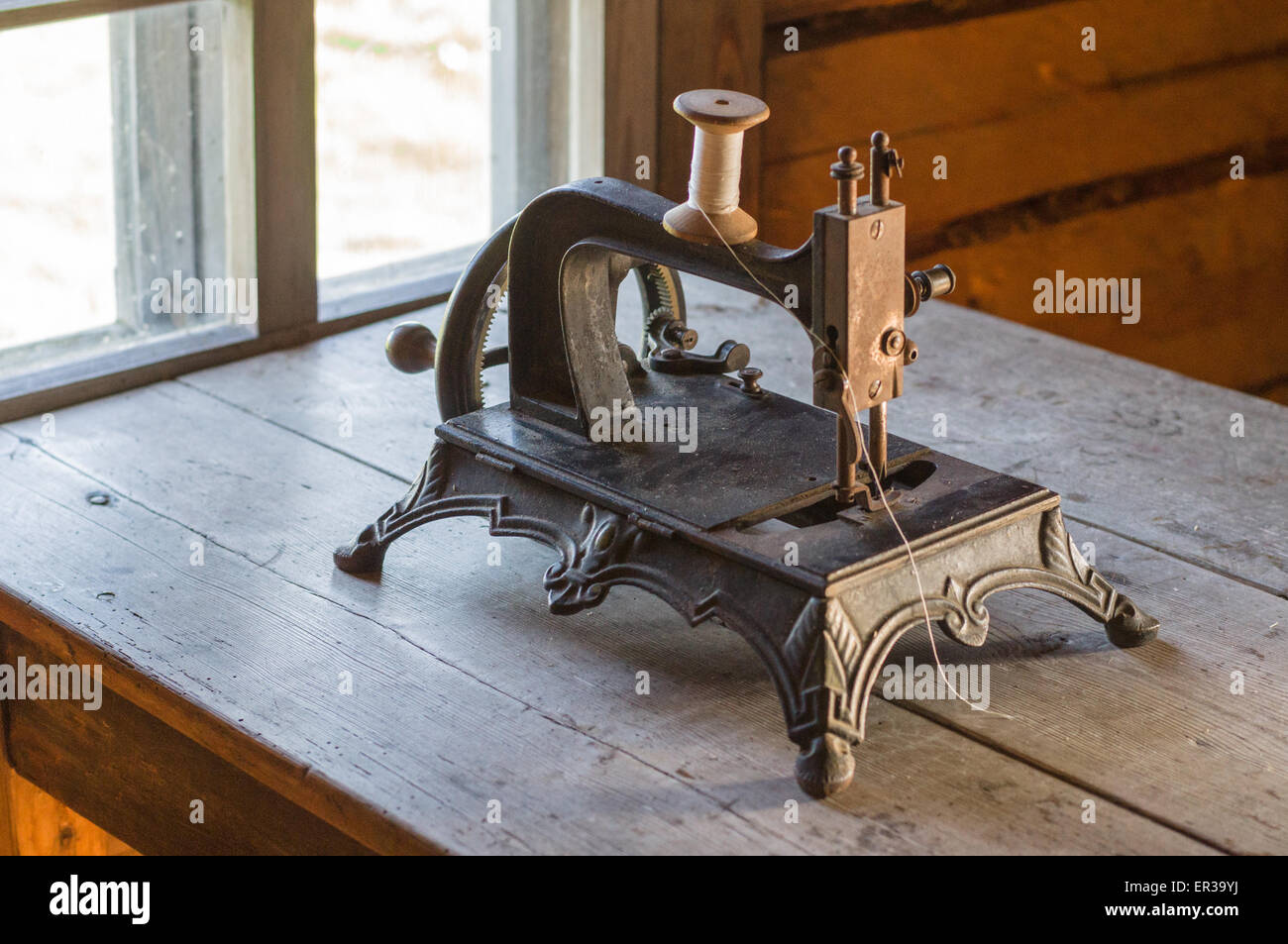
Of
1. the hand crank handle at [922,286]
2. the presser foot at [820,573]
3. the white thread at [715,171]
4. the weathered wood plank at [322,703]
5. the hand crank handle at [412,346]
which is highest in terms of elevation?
the white thread at [715,171]

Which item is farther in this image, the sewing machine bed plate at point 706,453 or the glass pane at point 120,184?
the glass pane at point 120,184

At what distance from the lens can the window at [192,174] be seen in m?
2.21

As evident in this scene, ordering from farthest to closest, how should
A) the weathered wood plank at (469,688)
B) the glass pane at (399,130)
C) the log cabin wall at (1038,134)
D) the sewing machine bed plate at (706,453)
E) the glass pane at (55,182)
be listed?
the log cabin wall at (1038,134), the glass pane at (399,130), the glass pane at (55,182), the sewing machine bed plate at (706,453), the weathered wood plank at (469,688)

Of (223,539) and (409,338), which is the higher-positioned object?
(409,338)

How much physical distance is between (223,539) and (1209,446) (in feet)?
4.11

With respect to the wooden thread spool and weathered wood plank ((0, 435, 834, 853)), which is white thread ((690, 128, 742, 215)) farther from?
weathered wood plank ((0, 435, 834, 853))

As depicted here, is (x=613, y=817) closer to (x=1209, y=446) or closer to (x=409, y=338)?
(x=409, y=338)

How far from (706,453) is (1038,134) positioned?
1.93m

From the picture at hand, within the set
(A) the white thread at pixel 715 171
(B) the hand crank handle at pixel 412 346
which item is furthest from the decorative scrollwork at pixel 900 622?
(B) the hand crank handle at pixel 412 346

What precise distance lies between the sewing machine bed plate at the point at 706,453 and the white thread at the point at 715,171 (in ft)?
0.85

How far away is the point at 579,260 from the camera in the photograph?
157 centimetres

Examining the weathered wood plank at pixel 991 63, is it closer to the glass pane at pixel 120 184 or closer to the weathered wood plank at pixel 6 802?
the glass pane at pixel 120 184

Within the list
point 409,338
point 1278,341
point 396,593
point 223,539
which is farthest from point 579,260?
point 1278,341

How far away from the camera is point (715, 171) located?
1367mm
